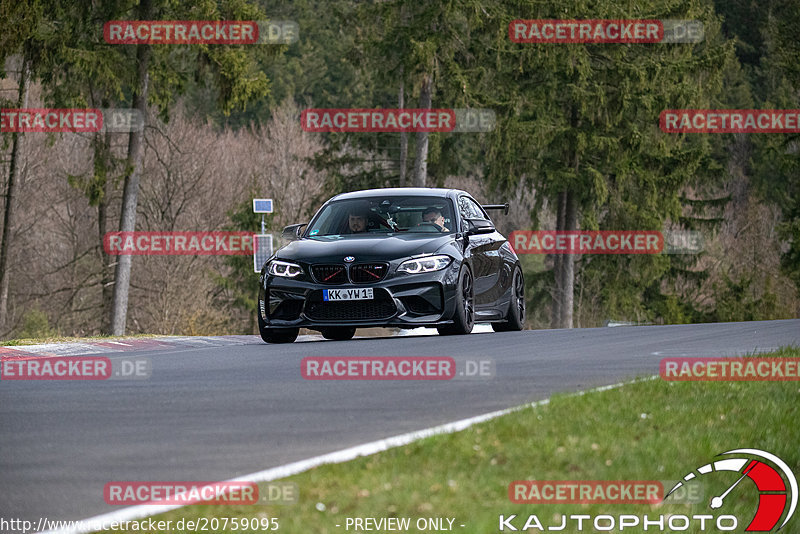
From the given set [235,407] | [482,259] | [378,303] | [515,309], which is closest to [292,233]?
[378,303]

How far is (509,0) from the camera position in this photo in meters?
39.5

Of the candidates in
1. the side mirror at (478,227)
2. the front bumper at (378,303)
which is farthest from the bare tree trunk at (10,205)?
the front bumper at (378,303)

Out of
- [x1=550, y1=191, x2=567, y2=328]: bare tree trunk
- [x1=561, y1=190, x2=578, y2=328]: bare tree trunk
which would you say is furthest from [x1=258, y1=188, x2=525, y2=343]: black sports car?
[x1=550, y1=191, x2=567, y2=328]: bare tree trunk

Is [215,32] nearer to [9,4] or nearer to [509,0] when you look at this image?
[9,4]

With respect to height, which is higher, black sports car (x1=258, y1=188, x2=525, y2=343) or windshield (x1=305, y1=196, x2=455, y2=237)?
windshield (x1=305, y1=196, x2=455, y2=237)

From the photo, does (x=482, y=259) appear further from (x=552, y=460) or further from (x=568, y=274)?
(x=568, y=274)

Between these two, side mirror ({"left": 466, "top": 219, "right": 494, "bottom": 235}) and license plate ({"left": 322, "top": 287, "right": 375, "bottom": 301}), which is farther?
side mirror ({"left": 466, "top": 219, "right": 494, "bottom": 235})

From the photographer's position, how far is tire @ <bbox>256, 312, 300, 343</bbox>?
15922 mm

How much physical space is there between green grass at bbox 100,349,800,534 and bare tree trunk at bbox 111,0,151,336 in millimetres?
23390

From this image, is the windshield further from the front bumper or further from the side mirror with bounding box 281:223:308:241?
the front bumper

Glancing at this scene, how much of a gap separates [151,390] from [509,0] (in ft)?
100

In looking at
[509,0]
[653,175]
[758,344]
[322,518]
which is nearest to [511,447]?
[322,518]

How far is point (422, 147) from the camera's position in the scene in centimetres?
3941

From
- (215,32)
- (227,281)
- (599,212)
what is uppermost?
(215,32)
